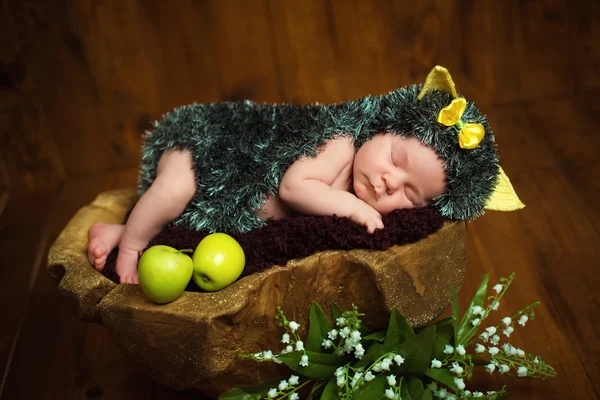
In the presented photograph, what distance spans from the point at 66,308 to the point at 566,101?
2.11 meters

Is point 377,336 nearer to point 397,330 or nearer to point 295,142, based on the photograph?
point 397,330

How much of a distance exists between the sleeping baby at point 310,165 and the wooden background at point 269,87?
1.68 ft

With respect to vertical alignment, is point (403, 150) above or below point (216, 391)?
above

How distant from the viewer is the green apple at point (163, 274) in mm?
1310

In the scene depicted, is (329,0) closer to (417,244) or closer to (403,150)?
(403,150)

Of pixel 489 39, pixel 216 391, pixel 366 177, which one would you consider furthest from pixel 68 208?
pixel 489 39

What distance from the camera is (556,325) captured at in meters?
1.76

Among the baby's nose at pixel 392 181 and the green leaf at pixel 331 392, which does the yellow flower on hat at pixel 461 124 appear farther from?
the green leaf at pixel 331 392

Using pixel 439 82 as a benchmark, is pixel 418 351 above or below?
below

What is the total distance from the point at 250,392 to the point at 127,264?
49cm

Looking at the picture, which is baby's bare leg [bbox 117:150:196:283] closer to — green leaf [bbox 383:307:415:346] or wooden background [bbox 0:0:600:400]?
wooden background [bbox 0:0:600:400]

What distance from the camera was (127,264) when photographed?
5.51 ft

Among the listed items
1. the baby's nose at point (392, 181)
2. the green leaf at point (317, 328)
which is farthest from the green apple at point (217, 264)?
the baby's nose at point (392, 181)

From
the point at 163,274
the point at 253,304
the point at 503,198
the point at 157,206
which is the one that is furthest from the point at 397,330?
the point at 157,206
